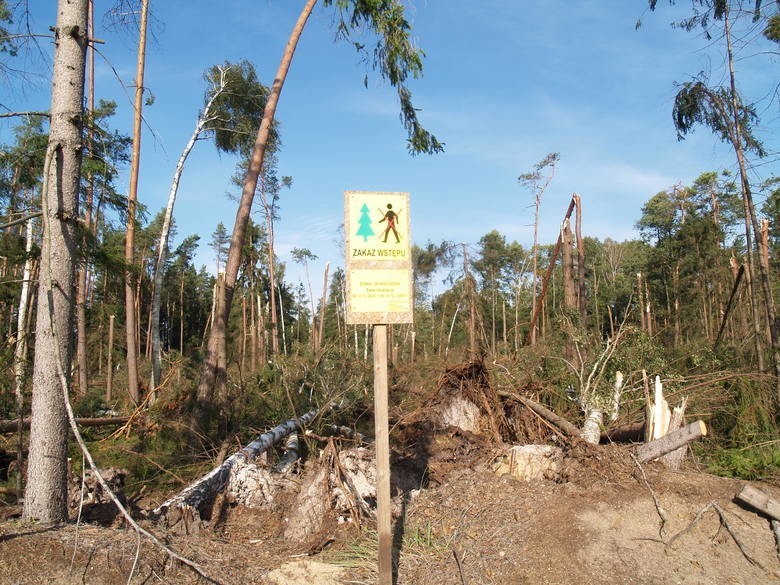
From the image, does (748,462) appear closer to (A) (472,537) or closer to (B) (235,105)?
(A) (472,537)

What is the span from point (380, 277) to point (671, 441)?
371 cm

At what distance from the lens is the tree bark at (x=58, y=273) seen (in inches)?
160

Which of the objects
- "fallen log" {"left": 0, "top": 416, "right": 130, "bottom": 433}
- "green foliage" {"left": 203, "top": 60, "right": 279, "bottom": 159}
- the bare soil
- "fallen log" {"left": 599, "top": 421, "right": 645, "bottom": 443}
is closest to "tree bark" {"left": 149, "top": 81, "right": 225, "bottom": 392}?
"green foliage" {"left": 203, "top": 60, "right": 279, "bottom": 159}

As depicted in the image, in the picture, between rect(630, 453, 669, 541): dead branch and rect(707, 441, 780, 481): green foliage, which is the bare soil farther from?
rect(707, 441, 780, 481): green foliage

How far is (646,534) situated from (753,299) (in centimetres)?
682

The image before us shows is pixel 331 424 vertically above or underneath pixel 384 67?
underneath

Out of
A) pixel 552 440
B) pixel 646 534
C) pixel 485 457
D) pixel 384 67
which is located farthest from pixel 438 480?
pixel 384 67

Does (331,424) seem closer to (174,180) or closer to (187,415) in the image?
(187,415)

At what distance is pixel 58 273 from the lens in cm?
421

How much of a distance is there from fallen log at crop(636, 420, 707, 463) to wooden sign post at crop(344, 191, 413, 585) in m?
3.18

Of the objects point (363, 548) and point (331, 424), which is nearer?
point (363, 548)

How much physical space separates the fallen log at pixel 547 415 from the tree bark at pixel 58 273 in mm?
4959

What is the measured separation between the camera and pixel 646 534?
441cm

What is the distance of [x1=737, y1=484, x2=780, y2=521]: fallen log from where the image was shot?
444cm
